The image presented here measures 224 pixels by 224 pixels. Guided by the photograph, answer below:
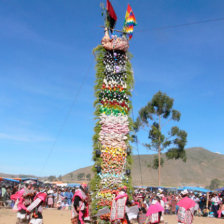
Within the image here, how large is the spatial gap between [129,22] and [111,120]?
4.49m

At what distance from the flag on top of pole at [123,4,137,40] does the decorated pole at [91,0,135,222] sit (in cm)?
42

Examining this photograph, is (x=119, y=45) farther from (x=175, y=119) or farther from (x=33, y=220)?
(x=175, y=119)

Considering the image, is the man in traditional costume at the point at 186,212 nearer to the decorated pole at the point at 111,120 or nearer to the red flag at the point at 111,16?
the decorated pole at the point at 111,120

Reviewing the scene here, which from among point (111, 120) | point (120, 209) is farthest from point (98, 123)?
point (120, 209)

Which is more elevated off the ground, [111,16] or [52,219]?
[111,16]

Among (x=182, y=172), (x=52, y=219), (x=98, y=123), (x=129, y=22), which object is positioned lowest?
(x=52, y=219)

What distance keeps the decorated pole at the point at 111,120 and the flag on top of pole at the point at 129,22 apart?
419 mm

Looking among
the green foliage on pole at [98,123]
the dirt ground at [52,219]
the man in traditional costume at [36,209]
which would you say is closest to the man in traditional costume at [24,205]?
the man in traditional costume at [36,209]

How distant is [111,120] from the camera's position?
11.4 metres

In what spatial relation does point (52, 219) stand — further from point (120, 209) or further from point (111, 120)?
point (120, 209)

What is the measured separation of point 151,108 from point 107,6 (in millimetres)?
19758

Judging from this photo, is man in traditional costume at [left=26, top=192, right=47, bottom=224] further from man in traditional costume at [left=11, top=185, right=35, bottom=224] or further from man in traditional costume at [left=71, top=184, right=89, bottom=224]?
man in traditional costume at [left=71, top=184, right=89, bottom=224]

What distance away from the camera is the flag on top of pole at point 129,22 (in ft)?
41.1

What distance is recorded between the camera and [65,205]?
2255cm
